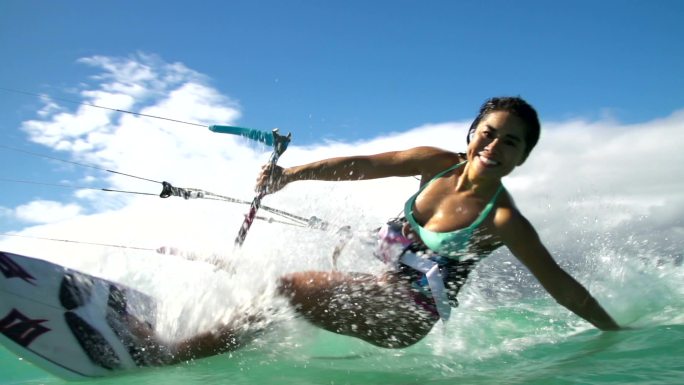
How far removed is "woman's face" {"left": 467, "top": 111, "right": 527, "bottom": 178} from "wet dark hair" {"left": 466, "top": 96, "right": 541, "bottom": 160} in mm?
28

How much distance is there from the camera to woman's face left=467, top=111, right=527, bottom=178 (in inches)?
115

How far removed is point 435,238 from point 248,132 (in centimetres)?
157

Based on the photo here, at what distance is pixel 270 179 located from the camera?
321cm

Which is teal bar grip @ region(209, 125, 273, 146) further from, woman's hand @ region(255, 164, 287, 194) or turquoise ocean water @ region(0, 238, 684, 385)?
turquoise ocean water @ region(0, 238, 684, 385)

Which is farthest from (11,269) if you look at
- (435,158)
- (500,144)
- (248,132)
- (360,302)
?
(500,144)

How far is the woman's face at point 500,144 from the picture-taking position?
293 centimetres

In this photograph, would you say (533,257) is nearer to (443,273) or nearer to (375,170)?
(443,273)

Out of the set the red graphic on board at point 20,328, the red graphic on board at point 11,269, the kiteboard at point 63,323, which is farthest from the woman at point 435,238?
the red graphic on board at point 11,269

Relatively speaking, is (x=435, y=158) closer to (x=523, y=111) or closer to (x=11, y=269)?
(x=523, y=111)

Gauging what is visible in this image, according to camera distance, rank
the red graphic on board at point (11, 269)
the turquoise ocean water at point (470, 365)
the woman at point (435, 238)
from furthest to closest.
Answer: the red graphic on board at point (11, 269) → the woman at point (435, 238) → the turquoise ocean water at point (470, 365)

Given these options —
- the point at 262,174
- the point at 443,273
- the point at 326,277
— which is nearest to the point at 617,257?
the point at 443,273

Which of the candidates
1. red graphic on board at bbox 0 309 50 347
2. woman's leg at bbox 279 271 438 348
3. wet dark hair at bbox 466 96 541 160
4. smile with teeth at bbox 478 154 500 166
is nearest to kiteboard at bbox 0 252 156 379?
red graphic on board at bbox 0 309 50 347

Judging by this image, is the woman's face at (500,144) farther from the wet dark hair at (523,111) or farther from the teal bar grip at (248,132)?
the teal bar grip at (248,132)

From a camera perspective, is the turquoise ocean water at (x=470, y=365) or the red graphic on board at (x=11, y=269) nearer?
the turquoise ocean water at (x=470, y=365)
